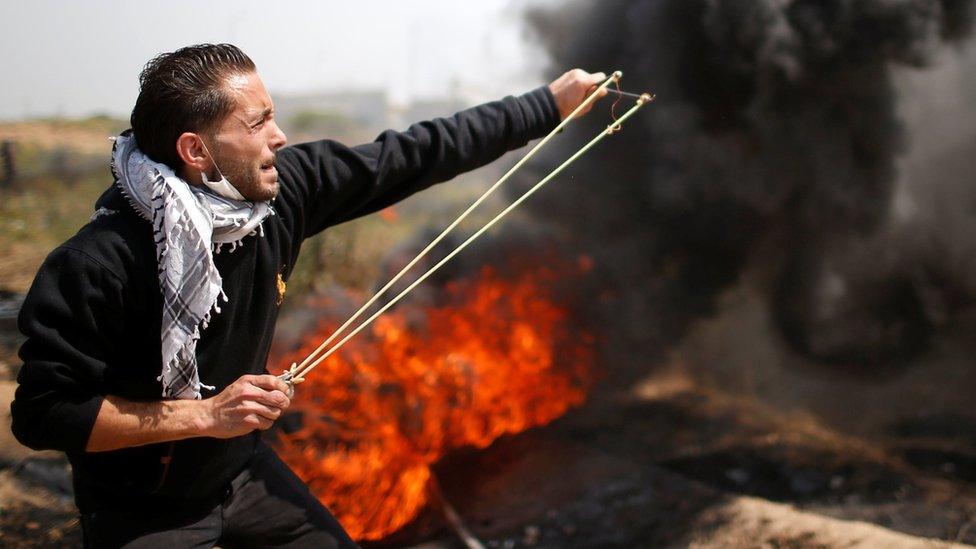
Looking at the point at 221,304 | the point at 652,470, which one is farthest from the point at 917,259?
the point at 221,304

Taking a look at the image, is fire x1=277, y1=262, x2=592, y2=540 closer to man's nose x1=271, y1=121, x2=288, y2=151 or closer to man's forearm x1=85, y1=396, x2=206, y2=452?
man's forearm x1=85, y1=396, x2=206, y2=452

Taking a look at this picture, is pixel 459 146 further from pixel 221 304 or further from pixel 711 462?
pixel 711 462

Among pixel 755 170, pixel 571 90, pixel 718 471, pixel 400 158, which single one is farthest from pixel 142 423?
pixel 755 170

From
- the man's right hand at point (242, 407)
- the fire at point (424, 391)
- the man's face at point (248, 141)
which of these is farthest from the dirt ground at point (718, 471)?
the man's face at point (248, 141)

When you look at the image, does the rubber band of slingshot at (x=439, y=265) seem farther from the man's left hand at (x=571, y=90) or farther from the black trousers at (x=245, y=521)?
the black trousers at (x=245, y=521)

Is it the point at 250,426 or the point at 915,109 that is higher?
the point at 915,109

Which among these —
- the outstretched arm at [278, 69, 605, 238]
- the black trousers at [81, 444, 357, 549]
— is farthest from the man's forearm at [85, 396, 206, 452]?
the outstretched arm at [278, 69, 605, 238]

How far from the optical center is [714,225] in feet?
24.5

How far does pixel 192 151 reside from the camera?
7.26 feet

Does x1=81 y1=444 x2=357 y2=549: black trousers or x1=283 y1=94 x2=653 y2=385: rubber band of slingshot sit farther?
x1=283 y1=94 x2=653 y2=385: rubber band of slingshot

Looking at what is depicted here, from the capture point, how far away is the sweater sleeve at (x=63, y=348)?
6.54 ft

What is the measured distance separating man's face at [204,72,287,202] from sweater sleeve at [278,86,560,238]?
250 mm

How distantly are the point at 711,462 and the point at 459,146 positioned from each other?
3.81 m

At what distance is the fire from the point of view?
4660 millimetres
